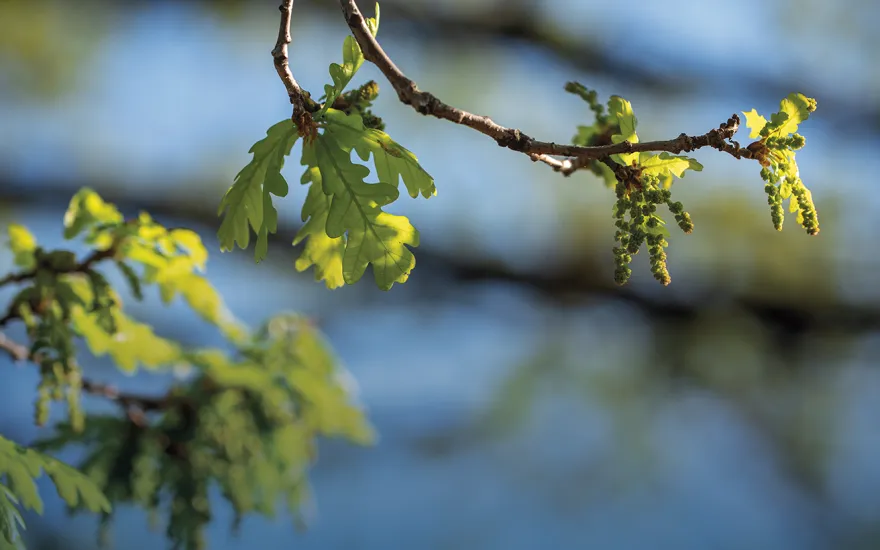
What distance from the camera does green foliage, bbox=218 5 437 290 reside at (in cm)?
75

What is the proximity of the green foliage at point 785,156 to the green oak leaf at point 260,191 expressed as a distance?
43 centimetres

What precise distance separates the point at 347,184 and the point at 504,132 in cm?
15

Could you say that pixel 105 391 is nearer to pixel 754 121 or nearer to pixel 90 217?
pixel 90 217

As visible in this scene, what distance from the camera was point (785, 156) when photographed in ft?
2.41

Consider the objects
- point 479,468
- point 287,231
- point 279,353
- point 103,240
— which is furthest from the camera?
point 479,468

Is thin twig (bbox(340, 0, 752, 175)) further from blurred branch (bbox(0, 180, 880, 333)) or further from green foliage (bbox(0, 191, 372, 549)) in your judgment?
blurred branch (bbox(0, 180, 880, 333))

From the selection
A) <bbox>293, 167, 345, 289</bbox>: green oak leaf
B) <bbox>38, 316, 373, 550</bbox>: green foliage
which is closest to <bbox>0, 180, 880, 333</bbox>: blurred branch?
<bbox>38, 316, 373, 550</bbox>: green foliage

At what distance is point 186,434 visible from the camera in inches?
55.9

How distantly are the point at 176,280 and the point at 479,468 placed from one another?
11.6 feet

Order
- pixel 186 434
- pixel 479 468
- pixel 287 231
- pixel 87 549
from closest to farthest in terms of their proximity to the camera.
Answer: pixel 186 434 → pixel 287 231 → pixel 87 549 → pixel 479 468

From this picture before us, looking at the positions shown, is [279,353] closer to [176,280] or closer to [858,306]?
[176,280]

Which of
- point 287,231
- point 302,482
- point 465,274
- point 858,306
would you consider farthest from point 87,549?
point 858,306

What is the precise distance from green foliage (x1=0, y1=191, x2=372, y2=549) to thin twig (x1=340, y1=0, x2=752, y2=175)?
1.84ft

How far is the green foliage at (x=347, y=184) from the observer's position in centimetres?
75
